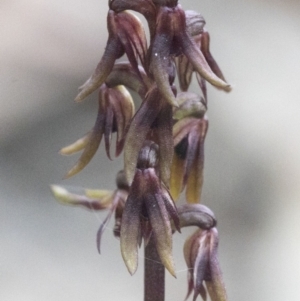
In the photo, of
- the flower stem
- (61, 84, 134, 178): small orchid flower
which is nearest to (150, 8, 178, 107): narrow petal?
(61, 84, 134, 178): small orchid flower

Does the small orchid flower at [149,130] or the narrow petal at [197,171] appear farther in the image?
the narrow petal at [197,171]

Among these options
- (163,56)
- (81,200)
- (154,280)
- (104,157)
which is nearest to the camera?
(163,56)

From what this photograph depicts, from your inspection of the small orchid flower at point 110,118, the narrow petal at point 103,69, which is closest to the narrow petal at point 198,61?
the narrow petal at point 103,69

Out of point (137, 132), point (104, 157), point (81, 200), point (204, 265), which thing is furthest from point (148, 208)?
point (104, 157)

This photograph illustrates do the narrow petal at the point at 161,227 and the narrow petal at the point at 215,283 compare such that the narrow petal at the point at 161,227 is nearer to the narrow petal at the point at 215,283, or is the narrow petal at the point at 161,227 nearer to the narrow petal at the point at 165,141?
the narrow petal at the point at 165,141

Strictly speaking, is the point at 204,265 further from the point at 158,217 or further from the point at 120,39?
the point at 120,39

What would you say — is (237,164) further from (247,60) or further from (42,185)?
(42,185)
